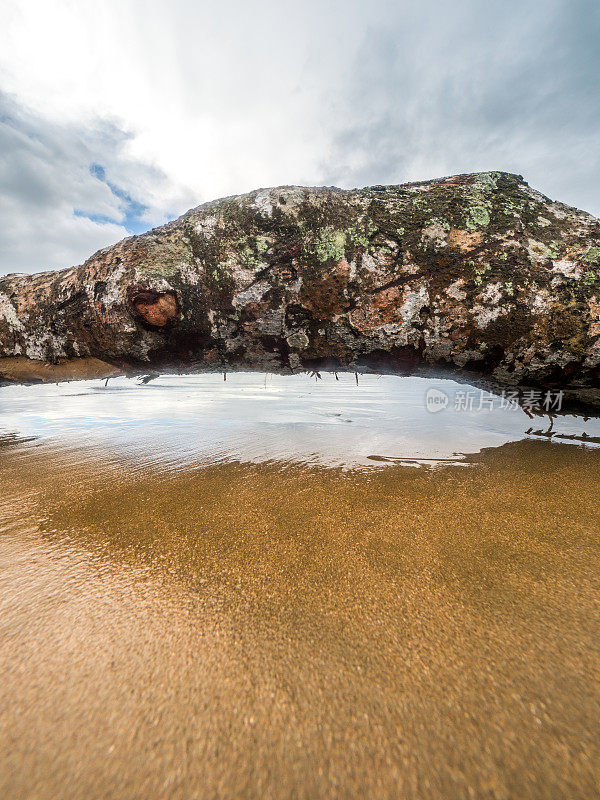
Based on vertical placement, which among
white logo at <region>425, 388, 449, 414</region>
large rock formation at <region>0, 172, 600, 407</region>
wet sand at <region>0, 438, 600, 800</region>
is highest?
large rock formation at <region>0, 172, 600, 407</region>

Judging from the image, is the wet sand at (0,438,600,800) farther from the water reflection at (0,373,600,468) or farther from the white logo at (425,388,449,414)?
the white logo at (425,388,449,414)

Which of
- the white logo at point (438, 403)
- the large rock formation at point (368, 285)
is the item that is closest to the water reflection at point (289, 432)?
the white logo at point (438, 403)

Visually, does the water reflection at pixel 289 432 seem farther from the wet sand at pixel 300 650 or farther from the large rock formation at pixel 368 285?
the wet sand at pixel 300 650

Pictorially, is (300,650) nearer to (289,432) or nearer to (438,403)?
(289,432)

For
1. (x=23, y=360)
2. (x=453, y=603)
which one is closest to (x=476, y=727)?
(x=453, y=603)

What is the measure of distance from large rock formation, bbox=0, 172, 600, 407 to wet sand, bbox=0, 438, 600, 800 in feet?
4.85

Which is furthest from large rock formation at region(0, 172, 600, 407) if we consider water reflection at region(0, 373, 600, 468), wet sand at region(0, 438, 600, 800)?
wet sand at region(0, 438, 600, 800)

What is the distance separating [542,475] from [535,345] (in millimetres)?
1177

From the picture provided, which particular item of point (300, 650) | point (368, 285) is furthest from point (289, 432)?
point (300, 650)

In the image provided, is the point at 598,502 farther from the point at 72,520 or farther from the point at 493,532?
the point at 72,520

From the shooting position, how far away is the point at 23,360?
392cm

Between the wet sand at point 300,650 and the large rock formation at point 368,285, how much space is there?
1479mm

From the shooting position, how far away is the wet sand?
0.82 m

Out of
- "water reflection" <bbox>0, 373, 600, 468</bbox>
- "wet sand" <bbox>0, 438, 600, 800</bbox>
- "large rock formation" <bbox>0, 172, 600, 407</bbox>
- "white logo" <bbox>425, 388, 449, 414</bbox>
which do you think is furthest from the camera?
"white logo" <bbox>425, 388, 449, 414</bbox>
